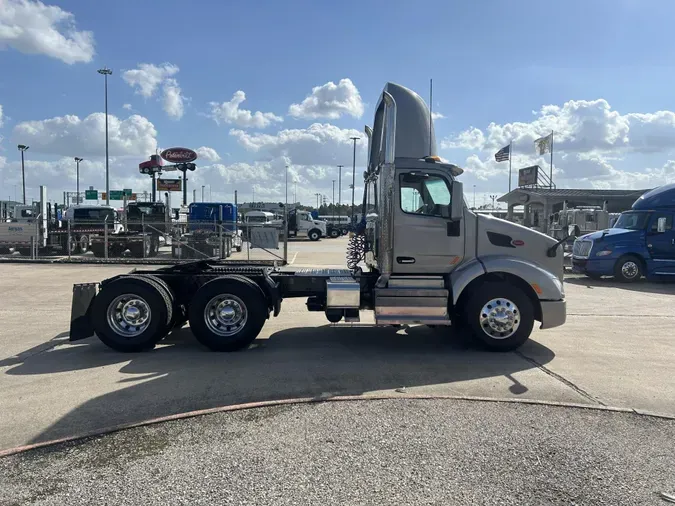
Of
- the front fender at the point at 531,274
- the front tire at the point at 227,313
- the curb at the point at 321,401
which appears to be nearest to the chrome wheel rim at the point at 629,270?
the front fender at the point at 531,274

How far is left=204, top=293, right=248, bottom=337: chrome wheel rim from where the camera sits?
6.79 metres

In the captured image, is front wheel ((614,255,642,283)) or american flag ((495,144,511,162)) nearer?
front wheel ((614,255,642,283))

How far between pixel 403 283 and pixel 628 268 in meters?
11.9

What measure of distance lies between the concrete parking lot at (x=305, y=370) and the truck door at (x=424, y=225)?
4.22 feet

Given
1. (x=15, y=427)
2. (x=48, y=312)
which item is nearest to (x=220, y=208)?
(x=48, y=312)

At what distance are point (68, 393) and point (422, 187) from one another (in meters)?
4.87

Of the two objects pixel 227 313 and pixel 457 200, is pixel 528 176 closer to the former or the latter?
pixel 457 200

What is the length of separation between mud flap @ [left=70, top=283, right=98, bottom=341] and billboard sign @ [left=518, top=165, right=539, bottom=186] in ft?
170

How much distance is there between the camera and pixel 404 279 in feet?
23.0

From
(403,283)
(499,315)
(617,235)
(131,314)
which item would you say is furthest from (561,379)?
(617,235)

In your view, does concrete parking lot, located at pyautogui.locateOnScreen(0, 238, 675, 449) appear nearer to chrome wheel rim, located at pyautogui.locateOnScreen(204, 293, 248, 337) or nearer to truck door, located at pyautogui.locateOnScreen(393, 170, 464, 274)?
chrome wheel rim, located at pyautogui.locateOnScreen(204, 293, 248, 337)

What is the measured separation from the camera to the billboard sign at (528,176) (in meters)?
52.8

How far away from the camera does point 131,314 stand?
22.4 ft

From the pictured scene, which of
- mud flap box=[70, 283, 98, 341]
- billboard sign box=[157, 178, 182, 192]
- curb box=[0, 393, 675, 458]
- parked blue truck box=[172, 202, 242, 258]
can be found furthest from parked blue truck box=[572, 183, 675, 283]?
billboard sign box=[157, 178, 182, 192]
